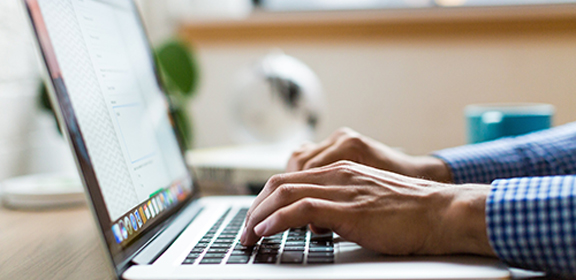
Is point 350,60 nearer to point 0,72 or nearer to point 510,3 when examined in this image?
point 510,3

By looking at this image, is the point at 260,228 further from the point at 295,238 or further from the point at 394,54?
the point at 394,54

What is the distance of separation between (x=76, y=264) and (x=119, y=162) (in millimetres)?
126

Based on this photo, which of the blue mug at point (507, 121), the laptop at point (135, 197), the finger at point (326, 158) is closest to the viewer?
the laptop at point (135, 197)

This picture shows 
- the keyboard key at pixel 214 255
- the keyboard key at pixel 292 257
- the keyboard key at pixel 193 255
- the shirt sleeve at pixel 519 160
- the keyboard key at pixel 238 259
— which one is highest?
the keyboard key at pixel 193 255

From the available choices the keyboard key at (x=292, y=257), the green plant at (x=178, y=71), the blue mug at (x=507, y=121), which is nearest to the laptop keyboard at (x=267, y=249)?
the keyboard key at (x=292, y=257)

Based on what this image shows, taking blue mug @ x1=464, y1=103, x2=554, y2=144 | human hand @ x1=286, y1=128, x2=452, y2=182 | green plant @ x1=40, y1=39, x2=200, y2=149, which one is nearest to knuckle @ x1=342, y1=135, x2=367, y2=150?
human hand @ x1=286, y1=128, x2=452, y2=182

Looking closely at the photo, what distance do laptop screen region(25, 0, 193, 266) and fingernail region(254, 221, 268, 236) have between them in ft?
0.37

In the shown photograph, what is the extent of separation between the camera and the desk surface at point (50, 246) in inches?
18.4

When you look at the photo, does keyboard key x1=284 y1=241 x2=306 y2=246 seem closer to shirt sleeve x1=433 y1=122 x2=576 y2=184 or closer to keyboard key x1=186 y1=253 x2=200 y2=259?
keyboard key x1=186 y1=253 x2=200 y2=259

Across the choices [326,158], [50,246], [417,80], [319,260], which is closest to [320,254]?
[319,260]

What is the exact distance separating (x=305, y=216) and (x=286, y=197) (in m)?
0.03

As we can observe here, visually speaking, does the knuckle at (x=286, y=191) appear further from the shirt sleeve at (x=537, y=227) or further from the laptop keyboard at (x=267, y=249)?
the shirt sleeve at (x=537, y=227)

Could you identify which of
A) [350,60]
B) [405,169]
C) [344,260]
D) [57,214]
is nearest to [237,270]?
[344,260]

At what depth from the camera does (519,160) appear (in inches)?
28.5
